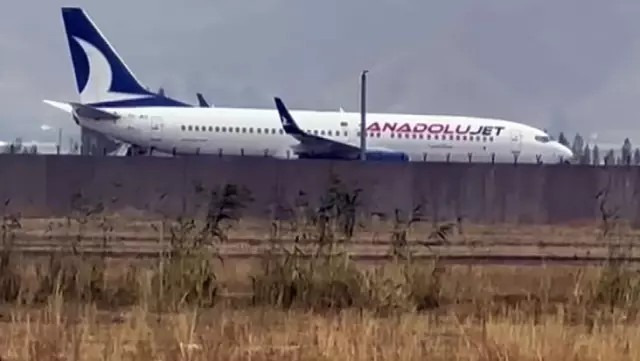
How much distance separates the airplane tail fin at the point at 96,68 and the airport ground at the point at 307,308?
38828 mm

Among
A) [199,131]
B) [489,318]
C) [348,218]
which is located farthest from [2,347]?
[199,131]

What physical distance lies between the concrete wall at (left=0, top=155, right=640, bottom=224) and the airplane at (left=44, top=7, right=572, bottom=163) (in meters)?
17.5

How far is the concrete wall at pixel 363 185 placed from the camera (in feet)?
119

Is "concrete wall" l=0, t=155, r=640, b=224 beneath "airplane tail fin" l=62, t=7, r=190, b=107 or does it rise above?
beneath

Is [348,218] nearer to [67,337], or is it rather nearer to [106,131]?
[67,337]

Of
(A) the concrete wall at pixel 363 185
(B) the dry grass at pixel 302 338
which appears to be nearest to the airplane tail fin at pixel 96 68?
(A) the concrete wall at pixel 363 185

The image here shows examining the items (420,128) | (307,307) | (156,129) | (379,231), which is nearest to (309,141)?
(420,128)

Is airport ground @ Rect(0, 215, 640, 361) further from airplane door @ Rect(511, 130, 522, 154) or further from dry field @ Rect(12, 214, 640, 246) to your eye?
airplane door @ Rect(511, 130, 522, 154)

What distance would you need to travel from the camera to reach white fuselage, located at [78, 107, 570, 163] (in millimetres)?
56094

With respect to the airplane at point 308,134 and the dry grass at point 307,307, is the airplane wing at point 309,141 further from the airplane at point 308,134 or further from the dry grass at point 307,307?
the dry grass at point 307,307

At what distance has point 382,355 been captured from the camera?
35.6 ft

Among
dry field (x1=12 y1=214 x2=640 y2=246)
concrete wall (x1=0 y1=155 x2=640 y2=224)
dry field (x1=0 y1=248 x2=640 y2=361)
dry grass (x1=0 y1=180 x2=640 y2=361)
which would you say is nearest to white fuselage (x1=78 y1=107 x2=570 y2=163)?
concrete wall (x1=0 y1=155 x2=640 y2=224)

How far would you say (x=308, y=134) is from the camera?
55844 mm

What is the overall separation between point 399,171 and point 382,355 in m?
26.0
